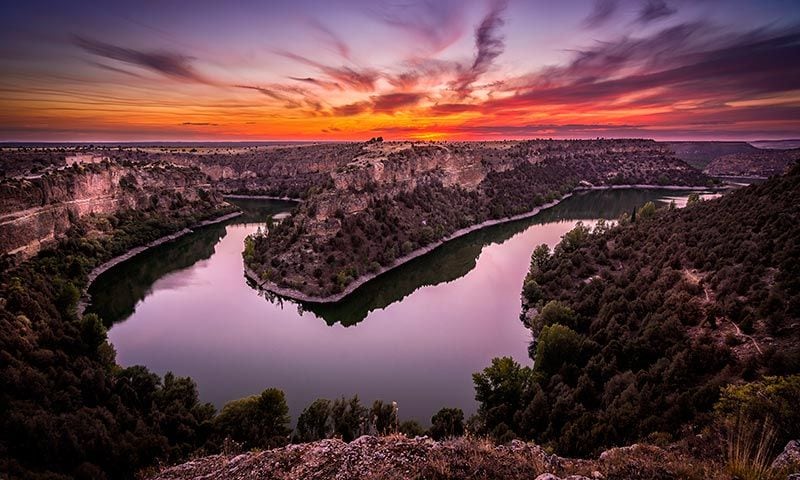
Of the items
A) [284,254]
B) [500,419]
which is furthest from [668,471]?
[284,254]

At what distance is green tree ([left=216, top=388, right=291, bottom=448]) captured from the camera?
683 inches

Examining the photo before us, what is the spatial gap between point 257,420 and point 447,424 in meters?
9.07

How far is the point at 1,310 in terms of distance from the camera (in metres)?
21.6

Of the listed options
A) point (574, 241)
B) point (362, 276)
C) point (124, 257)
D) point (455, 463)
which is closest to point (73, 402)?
point (455, 463)

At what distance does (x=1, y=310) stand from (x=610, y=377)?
32.9 m

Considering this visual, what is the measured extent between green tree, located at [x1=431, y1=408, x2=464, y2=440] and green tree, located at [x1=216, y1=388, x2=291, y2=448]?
22.4 feet

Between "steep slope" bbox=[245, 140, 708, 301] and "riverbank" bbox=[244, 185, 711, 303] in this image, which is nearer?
"riverbank" bbox=[244, 185, 711, 303]

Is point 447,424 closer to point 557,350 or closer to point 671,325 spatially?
point 557,350

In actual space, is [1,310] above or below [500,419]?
above

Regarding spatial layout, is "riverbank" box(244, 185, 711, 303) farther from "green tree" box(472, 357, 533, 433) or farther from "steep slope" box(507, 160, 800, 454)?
"green tree" box(472, 357, 533, 433)

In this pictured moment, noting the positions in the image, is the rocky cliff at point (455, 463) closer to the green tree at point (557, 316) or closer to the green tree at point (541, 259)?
the green tree at point (557, 316)

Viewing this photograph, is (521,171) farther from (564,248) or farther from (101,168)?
(101,168)

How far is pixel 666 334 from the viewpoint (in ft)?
61.5

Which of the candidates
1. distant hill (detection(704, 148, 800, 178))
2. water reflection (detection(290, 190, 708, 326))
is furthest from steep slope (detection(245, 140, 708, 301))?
distant hill (detection(704, 148, 800, 178))
